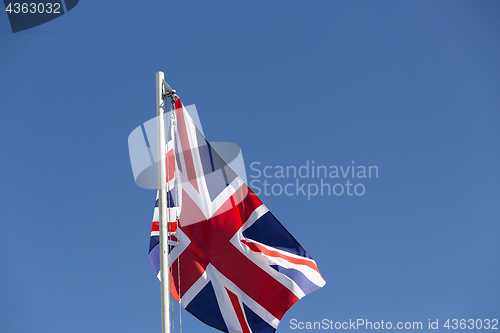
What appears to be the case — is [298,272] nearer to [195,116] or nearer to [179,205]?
[179,205]

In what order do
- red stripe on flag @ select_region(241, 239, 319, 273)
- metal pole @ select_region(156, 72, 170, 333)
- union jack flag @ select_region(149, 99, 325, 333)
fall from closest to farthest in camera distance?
metal pole @ select_region(156, 72, 170, 333), union jack flag @ select_region(149, 99, 325, 333), red stripe on flag @ select_region(241, 239, 319, 273)

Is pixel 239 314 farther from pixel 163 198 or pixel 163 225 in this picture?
pixel 163 198

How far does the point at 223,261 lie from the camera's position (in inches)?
345

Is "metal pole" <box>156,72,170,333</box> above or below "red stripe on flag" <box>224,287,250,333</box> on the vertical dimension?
above

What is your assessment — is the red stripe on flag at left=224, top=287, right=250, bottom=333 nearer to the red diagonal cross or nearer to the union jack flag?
the union jack flag

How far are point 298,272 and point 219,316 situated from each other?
5.82 ft

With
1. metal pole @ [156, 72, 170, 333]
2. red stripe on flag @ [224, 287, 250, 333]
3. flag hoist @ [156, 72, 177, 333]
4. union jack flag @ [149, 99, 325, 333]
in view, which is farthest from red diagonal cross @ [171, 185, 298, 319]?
metal pole @ [156, 72, 170, 333]

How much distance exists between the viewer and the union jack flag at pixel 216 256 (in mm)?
8664

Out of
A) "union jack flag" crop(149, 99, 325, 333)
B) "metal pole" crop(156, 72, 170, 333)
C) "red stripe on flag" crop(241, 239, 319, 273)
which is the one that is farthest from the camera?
"red stripe on flag" crop(241, 239, 319, 273)

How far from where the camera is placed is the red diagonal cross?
8703mm

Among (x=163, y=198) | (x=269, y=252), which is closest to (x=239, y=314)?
(x=269, y=252)

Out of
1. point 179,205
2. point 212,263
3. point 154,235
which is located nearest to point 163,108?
point 179,205

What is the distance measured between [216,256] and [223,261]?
0.17m

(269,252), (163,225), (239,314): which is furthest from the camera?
(269,252)
